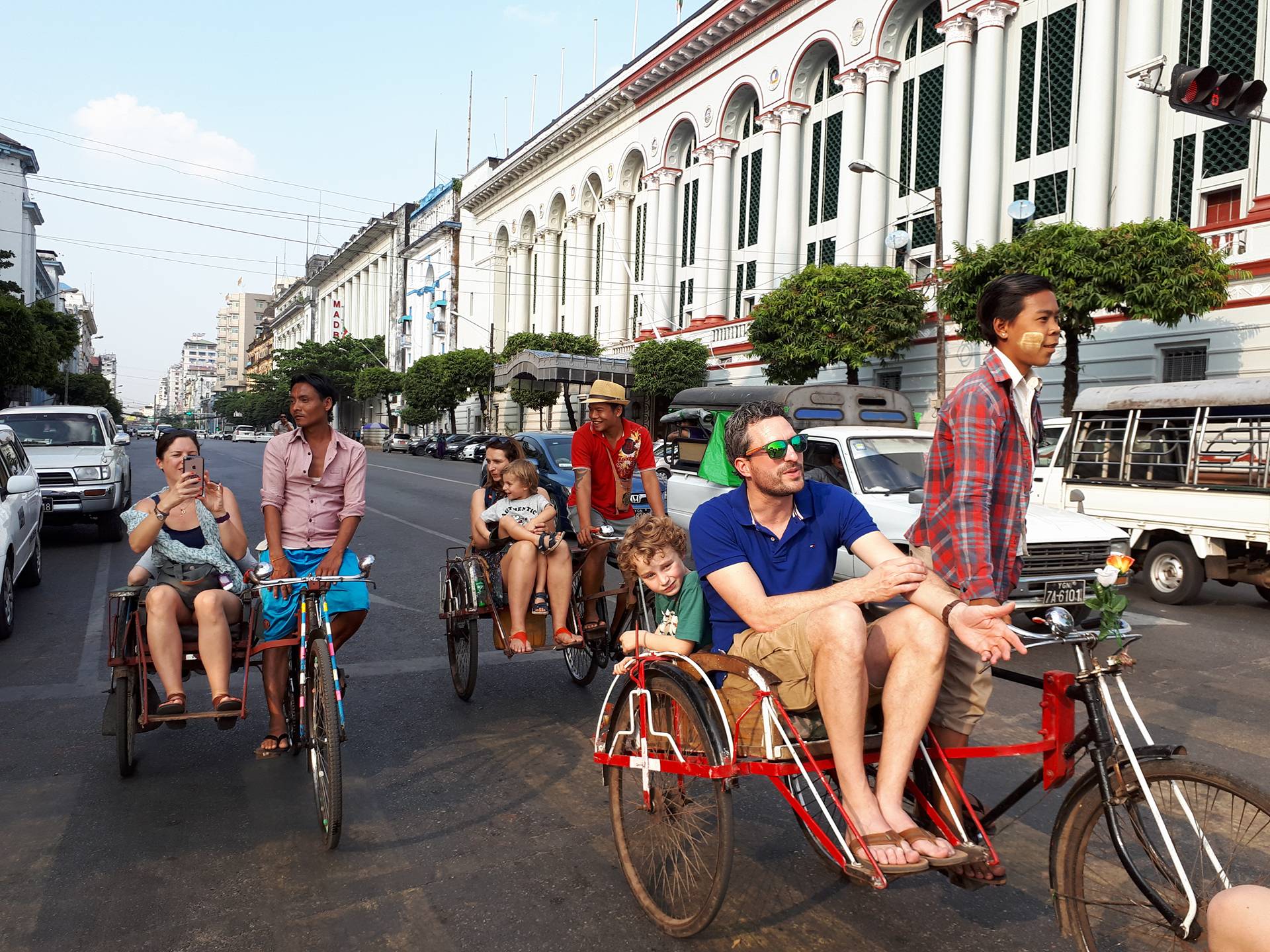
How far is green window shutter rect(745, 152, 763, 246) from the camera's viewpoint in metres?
38.0

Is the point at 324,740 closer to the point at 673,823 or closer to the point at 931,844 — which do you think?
the point at 673,823

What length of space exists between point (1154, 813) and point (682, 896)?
1411 millimetres

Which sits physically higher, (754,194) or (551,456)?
(754,194)

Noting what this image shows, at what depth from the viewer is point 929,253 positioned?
29531 mm

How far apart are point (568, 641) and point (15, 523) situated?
580cm

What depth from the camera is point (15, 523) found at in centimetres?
846

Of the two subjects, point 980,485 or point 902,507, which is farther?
→ point 902,507

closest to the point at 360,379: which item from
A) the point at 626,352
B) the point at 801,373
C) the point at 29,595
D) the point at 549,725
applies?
the point at 626,352

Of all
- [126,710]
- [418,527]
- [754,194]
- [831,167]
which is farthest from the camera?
[754,194]

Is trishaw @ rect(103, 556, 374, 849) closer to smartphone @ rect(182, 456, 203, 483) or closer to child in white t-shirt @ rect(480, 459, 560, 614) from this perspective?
smartphone @ rect(182, 456, 203, 483)

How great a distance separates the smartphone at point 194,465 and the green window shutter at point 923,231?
2807cm

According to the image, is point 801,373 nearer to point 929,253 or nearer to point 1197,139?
point 929,253

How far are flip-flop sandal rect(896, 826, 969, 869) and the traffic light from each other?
746 cm

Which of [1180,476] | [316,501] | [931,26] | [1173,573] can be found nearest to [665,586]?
[316,501]
